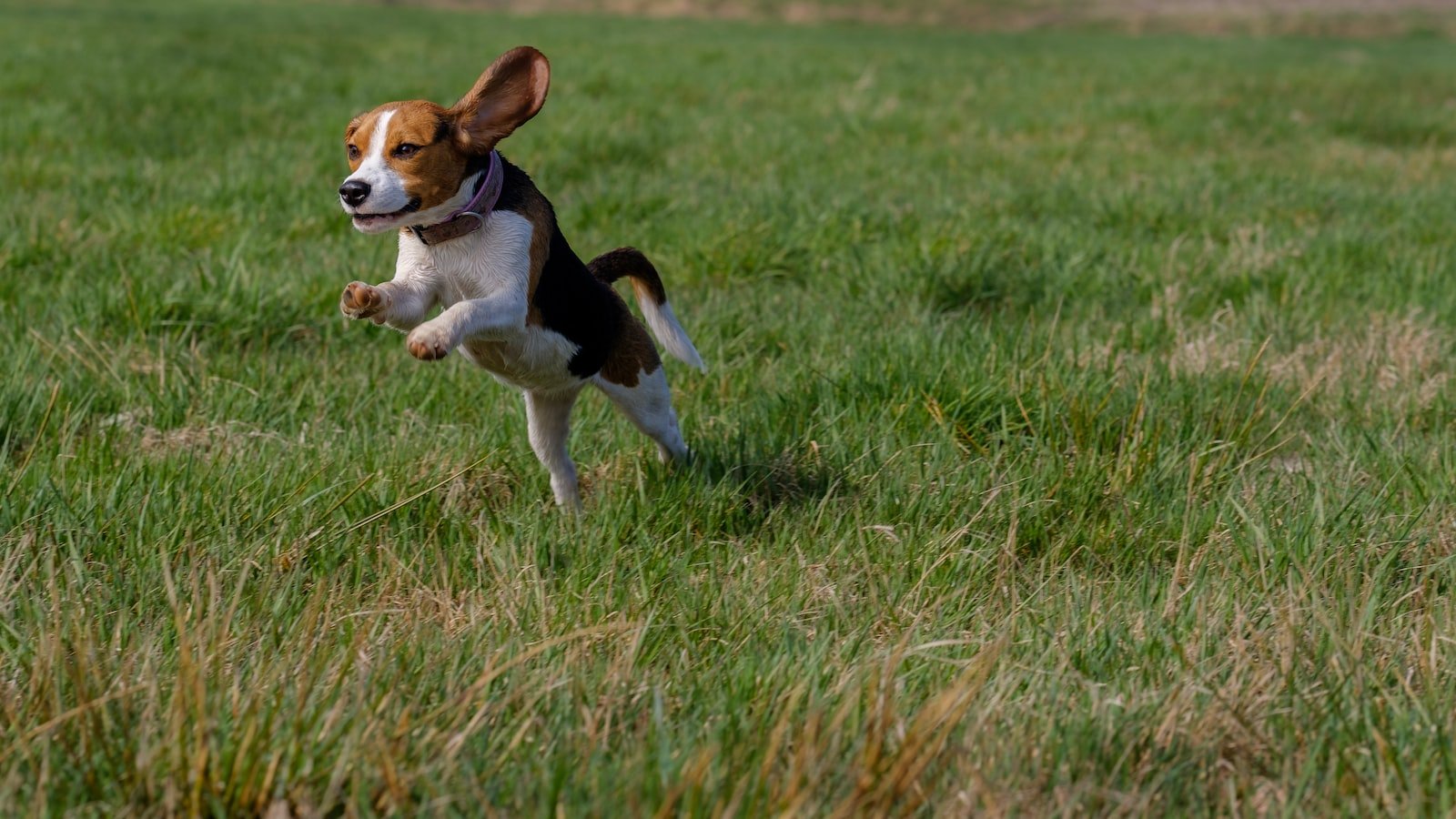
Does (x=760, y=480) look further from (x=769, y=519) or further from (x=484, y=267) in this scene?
(x=484, y=267)

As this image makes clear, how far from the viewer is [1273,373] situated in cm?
451

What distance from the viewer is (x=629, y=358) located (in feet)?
11.0

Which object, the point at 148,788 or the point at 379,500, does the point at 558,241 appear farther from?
the point at 148,788

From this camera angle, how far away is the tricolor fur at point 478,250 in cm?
267

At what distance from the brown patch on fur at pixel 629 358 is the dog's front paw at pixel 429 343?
818 mm

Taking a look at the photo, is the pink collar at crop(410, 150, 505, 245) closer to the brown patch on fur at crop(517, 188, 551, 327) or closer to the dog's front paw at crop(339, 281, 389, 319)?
the brown patch on fur at crop(517, 188, 551, 327)

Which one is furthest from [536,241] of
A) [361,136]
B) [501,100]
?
[361,136]

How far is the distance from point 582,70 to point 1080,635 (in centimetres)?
1229

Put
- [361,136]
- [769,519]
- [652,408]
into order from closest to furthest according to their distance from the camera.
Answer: [361,136]
[769,519]
[652,408]

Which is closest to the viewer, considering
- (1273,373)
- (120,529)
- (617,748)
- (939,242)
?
(617,748)

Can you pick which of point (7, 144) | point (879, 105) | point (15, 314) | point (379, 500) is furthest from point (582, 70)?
point (379, 500)

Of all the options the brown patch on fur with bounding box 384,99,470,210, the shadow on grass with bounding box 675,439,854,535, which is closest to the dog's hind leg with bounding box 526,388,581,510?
the shadow on grass with bounding box 675,439,854,535

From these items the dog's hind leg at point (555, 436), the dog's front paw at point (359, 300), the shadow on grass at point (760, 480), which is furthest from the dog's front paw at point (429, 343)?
the shadow on grass at point (760, 480)

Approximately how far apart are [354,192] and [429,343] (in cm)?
38
